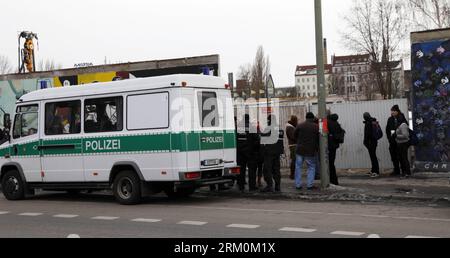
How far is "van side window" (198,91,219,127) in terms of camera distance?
40.0 ft

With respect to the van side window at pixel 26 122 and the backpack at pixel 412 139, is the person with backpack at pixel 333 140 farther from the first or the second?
the van side window at pixel 26 122

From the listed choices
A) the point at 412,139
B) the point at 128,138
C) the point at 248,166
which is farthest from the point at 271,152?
the point at 412,139

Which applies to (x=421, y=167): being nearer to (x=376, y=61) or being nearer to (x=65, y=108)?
(x=65, y=108)

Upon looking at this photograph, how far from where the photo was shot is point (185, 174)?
11.7 meters

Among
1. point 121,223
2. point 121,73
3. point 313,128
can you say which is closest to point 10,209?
point 121,223

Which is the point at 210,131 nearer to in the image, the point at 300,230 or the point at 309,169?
the point at 309,169

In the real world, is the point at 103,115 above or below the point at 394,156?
above

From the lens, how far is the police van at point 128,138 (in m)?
11.8

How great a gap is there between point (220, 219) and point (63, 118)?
5.24 meters

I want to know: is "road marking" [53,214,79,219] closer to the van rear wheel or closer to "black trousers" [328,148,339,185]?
the van rear wheel

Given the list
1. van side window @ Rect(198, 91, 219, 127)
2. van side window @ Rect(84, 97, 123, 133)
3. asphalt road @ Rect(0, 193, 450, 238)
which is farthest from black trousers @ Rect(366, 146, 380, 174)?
van side window @ Rect(84, 97, 123, 133)

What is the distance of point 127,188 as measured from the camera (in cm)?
1255

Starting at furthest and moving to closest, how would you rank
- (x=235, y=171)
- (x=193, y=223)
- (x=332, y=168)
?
(x=332, y=168)
(x=235, y=171)
(x=193, y=223)

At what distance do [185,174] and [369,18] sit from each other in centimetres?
3167
